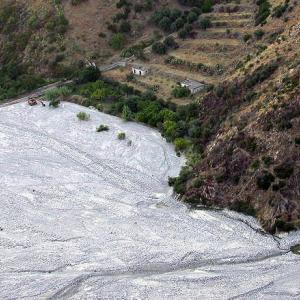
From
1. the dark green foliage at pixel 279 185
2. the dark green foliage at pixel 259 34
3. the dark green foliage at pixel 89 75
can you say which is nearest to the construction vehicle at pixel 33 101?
the dark green foliage at pixel 89 75

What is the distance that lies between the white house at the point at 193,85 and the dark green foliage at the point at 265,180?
2614 cm

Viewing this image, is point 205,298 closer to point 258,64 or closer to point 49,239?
point 49,239

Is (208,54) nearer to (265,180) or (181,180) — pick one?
A: (181,180)

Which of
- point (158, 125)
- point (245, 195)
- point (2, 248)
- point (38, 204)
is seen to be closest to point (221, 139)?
point (245, 195)

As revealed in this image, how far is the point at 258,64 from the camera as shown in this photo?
67812mm

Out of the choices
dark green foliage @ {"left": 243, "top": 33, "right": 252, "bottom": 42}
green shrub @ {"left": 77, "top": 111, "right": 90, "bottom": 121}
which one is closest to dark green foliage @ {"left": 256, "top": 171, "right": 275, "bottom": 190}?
green shrub @ {"left": 77, "top": 111, "right": 90, "bottom": 121}

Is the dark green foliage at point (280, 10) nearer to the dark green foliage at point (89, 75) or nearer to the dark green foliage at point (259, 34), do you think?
the dark green foliage at point (259, 34)

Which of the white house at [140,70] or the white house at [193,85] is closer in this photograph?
the white house at [193,85]

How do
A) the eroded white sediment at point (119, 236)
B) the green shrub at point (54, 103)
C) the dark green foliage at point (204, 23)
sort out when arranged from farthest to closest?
the dark green foliage at point (204, 23) → the green shrub at point (54, 103) → the eroded white sediment at point (119, 236)

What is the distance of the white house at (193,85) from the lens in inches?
3031

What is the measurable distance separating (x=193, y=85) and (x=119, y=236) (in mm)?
32310

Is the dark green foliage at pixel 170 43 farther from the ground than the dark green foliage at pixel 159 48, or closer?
farther from the ground

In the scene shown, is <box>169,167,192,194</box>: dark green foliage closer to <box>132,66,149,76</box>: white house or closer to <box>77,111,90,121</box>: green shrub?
<box>77,111,90,121</box>: green shrub

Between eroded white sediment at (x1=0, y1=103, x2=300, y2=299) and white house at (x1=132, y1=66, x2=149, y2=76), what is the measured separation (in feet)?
58.5
